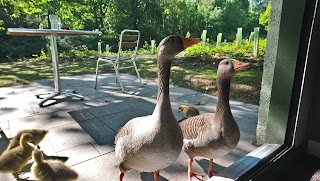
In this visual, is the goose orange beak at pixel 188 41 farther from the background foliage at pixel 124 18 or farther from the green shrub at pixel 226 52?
the background foliage at pixel 124 18

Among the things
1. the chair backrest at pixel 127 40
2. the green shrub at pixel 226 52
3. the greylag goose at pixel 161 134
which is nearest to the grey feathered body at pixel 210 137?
the greylag goose at pixel 161 134

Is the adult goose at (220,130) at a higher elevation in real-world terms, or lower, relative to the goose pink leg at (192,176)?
higher

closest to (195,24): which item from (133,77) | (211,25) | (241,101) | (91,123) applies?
(211,25)

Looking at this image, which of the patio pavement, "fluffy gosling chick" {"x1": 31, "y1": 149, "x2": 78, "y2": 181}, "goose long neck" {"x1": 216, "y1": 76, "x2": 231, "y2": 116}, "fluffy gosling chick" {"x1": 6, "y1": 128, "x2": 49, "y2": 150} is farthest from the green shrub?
"fluffy gosling chick" {"x1": 31, "y1": 149, "x2": 78, "y2": 181}

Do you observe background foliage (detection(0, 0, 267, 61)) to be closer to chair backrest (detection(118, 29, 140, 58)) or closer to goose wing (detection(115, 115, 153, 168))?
chair backrest (detection(118, 29, 140, 58))

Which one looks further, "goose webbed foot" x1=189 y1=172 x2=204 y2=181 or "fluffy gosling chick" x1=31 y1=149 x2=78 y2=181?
A: "goose webbed foot" x1=189 y1=172 x2=204 y2=181

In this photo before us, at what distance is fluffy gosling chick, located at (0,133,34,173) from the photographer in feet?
4.71

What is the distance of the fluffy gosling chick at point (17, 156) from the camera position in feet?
4.71

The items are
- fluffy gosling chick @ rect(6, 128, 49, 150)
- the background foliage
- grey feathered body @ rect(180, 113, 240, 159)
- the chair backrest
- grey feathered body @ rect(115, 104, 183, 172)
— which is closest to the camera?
grey feathered body @ rect(115, 104, 183, 172)

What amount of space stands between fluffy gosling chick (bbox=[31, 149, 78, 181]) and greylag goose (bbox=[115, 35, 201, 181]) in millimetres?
461

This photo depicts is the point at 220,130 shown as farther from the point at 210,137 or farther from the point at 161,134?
the point at 161,134

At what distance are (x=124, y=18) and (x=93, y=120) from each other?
11534 mm

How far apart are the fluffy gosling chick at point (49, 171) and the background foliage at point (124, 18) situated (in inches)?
222

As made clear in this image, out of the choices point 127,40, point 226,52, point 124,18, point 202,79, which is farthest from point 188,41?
point 124,18
